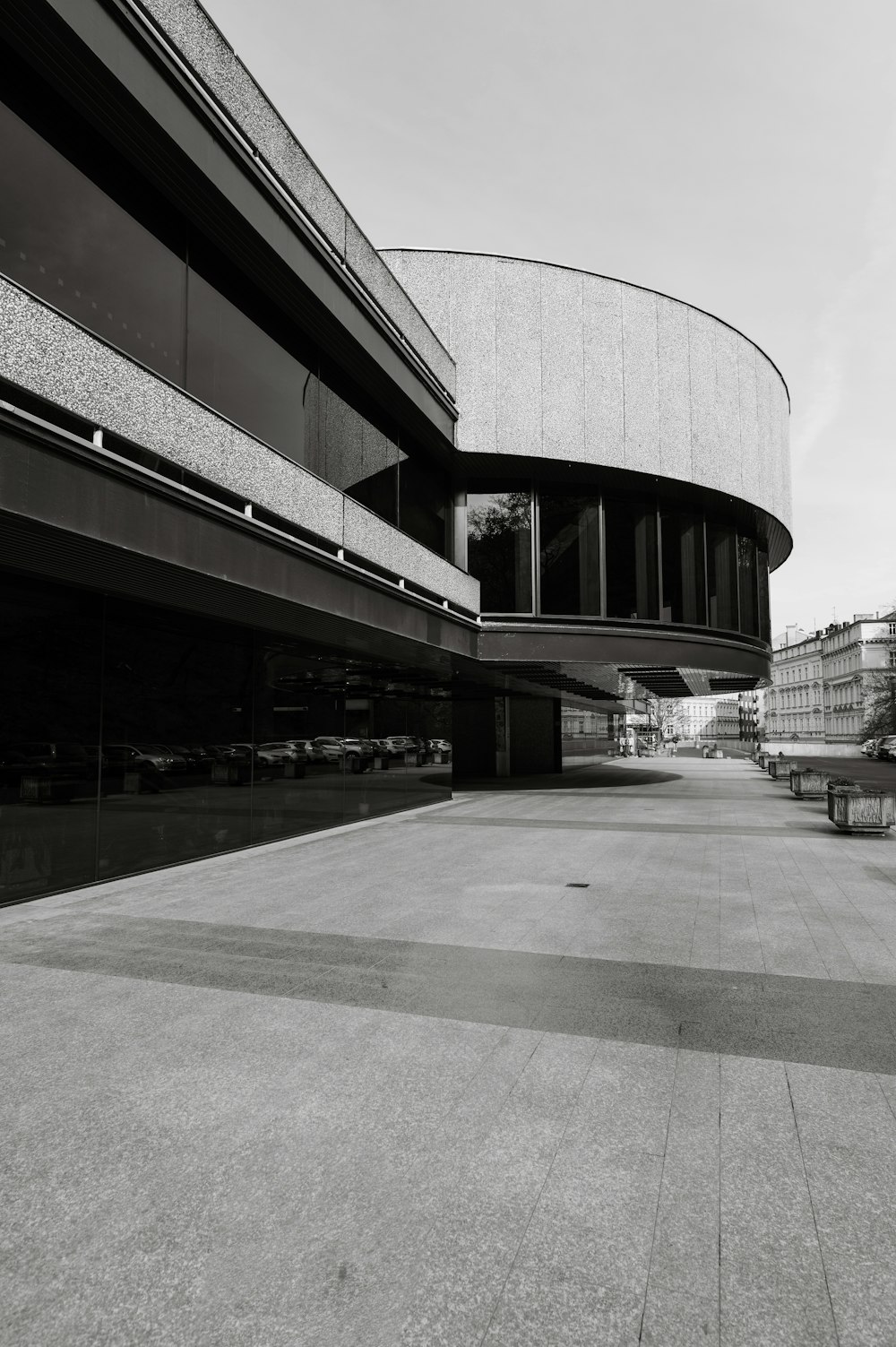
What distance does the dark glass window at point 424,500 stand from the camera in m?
17.4

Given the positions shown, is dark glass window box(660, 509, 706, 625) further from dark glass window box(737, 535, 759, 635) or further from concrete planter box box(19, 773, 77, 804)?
concrete planter box box(19, 773, 77, 804)

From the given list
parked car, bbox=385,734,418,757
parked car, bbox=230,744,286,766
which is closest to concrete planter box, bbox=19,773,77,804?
parked car, bbox=230,744,286,766

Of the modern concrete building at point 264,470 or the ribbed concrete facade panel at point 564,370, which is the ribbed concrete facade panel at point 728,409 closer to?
the modern concrete building at point 264,470

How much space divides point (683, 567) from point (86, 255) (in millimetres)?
17639

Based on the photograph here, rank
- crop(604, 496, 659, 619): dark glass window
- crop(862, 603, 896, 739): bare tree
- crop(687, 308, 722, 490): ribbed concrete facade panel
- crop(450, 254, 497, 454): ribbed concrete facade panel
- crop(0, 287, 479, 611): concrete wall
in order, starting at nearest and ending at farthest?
1. crop(0, 287, 479, 611): concrete wall
2. crop(450, 254, 497, 454): ribbed concrete facade panel
3. crop(604, 496, 659, 619): dark glass window
4. crop(687, 308, 722, 490): ribbed concrete facade panel
5. crop(862, 603, 896, 739): bare tree

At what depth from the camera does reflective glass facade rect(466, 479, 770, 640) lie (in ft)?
67.8

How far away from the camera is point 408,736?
19641 millimetres

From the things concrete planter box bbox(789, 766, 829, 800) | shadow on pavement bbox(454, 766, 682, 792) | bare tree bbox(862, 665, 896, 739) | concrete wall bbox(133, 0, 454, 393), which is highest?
concrete wall bbox(133, 0, 454, 393)

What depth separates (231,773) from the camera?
12.4 metres

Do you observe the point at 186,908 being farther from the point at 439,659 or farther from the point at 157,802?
the point at 439,659

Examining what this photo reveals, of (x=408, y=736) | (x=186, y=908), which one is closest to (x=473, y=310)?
(x=408, y=736)

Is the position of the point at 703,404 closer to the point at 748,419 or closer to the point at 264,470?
the point at 748,419

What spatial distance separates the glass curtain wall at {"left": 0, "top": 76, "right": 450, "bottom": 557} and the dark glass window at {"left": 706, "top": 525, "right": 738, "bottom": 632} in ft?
42.4

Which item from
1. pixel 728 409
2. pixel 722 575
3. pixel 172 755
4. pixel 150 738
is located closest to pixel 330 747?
pixel 172 755
